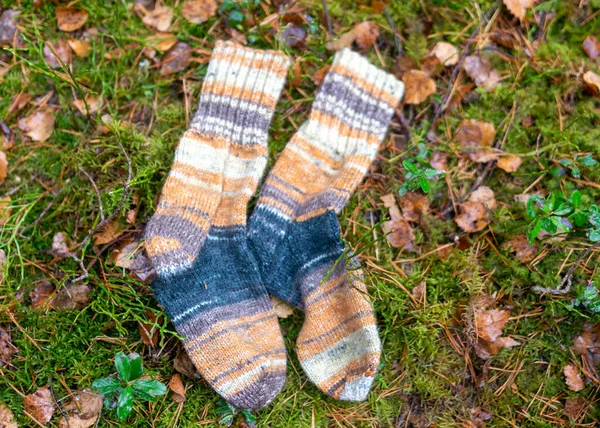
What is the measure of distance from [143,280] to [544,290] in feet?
6.45

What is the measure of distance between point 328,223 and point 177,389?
1.08 meters

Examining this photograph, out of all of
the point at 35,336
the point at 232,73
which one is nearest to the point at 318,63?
the point at 232,73

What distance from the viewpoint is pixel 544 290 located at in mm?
2506

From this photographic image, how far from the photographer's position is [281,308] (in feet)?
8.50

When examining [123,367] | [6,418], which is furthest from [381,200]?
[6,418]

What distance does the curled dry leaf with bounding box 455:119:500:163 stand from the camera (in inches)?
106

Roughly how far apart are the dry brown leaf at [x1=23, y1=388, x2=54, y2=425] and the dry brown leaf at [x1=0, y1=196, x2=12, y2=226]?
0.88 metres

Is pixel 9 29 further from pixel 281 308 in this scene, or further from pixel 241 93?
pixel 281 308

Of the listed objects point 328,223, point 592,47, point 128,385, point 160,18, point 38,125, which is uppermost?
point 160,18

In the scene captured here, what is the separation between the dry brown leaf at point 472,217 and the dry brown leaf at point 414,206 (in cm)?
18

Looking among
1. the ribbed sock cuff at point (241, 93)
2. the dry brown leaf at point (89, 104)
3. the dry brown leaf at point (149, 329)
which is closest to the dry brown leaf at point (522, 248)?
the ribbed sock cuff at point (241, 93)

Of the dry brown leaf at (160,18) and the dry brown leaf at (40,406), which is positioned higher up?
the dry brown leaf at (160,18)

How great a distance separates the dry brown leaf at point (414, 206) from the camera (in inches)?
104

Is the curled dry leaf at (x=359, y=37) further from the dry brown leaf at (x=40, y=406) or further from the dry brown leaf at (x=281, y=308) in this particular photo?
the dry brown leaf at (x=40, y=406)
